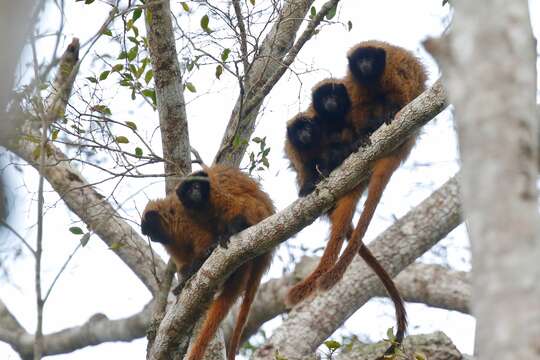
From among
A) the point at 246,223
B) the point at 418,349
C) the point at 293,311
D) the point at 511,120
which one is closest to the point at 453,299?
the point at 293,311

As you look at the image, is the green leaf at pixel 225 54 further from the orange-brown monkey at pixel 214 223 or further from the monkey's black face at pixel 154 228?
the monkey's black face at pixel 154 228

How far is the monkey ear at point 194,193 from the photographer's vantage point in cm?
766

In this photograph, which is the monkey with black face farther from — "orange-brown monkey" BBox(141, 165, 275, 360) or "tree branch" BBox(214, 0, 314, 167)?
"orange-brown monkey" BBox(141, 165, 275, 360)

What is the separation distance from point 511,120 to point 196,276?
14.3ft

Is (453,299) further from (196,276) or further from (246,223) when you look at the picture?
(196,276)

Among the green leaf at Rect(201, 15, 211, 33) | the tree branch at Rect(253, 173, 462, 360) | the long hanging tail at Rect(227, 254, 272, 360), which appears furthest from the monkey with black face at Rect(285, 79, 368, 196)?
the tree branch at Rect(253, 173, 462, 360)

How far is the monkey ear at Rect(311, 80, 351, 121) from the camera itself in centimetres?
764

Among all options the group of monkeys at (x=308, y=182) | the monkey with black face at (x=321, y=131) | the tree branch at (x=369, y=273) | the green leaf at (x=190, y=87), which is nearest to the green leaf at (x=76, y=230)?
the group of monkeys at (x=308, y=182)

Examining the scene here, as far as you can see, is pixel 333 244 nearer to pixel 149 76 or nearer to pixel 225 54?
pixel 225 54

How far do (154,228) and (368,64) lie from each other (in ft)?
8.52

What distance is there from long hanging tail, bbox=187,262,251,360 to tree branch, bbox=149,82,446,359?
420 mm

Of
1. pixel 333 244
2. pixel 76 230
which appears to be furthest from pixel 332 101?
pixel 76 230

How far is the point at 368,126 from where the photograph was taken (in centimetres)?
713

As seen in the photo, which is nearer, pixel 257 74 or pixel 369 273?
pixel 257 74
